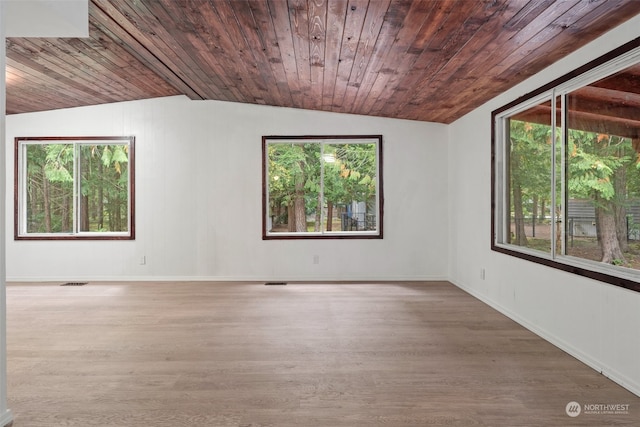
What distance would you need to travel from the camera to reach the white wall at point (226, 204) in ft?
19.0

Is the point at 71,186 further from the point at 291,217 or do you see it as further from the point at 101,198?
the point at 291,217

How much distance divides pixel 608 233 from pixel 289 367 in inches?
98.3

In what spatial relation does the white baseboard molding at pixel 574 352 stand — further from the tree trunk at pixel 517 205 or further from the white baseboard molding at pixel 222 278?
the white baseboard molding at pixel 222 278

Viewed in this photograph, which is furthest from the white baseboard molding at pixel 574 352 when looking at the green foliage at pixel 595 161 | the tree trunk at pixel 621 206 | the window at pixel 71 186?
the window at pixel 71 186

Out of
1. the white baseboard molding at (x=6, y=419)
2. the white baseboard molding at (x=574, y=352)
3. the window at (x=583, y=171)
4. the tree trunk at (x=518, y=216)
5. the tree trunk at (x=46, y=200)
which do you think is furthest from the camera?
the tree trunk at (x=46, y=200)

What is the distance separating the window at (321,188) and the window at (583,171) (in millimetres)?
2173

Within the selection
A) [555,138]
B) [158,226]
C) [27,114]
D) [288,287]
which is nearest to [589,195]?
[555,138]

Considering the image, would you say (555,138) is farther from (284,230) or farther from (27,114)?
(27,114)

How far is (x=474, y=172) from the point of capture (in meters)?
4.91

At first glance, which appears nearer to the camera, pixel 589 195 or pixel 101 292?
pixel 589 195

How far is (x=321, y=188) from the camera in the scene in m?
5.85

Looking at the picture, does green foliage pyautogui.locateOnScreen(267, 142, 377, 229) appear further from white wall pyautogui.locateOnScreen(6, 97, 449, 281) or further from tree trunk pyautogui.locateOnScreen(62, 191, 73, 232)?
tree trunk pyautogui.locateOnScreen(62, 191, 73, 232)

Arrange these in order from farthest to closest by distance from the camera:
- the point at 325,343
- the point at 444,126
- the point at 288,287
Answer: the point at 444,126 → the point at 288,287 → the point at 325,343

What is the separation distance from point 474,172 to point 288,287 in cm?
290
